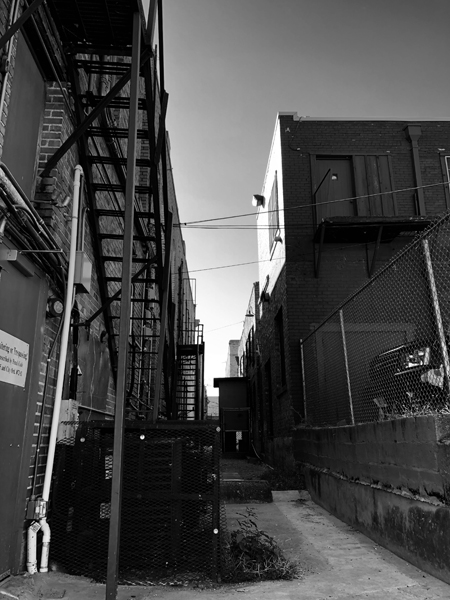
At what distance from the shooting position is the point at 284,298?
1041 cm

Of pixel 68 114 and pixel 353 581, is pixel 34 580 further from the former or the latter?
pixel 68 114

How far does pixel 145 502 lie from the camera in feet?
12.6

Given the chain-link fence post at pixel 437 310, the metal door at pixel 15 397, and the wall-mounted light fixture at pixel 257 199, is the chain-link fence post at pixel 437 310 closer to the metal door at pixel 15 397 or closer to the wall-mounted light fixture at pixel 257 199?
the metal door at pixel 15 397

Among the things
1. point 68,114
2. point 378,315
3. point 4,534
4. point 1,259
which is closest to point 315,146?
point 378,315

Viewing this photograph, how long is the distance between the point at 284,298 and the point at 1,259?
7.52 m

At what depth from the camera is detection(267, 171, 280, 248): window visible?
11.9 meters

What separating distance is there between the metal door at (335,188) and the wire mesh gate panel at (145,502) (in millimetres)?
7812

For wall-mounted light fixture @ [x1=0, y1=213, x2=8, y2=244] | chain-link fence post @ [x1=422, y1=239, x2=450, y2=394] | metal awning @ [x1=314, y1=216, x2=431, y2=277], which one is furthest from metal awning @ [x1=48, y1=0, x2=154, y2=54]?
metal awning @ [x1=314, y1=216, x2=431, y2=277]

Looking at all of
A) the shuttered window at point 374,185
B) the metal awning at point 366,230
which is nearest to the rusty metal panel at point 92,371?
the metal awning at point 366,230

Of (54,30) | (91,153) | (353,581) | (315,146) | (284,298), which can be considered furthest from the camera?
(315,146)

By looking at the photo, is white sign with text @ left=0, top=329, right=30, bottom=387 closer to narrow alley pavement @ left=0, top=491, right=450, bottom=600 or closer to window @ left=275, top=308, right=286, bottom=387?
narrow alley pavement @ left=0, top=491, right=450, bottom=600

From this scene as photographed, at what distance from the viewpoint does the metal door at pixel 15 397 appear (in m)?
3.52

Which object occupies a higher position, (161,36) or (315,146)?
(315,146)

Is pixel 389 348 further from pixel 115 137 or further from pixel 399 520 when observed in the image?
pixel 115 137
